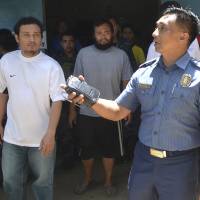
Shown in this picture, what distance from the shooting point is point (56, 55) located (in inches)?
202

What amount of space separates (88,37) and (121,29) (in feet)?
4.89

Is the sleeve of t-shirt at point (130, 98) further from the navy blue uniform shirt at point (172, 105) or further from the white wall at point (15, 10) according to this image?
the white wall at point (15, 10)

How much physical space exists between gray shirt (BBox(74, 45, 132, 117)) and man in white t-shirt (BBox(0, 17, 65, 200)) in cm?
86

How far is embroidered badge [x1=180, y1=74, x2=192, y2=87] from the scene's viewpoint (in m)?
2.62

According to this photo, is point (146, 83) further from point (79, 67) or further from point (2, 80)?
point (79, 67)

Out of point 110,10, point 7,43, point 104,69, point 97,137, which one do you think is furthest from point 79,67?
point 110,10

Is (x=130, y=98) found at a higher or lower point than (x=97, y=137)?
higher

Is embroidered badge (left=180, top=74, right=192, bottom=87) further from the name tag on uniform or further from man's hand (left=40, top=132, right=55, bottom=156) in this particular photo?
man's hand (left=40, top=132, right=55, bottom=156)

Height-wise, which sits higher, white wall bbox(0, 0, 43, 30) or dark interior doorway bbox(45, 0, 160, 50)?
white wall bbox(0, 0, 43, 30)

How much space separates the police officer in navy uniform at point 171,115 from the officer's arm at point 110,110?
0.08m

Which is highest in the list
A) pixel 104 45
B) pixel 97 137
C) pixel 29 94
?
pixel 104 45

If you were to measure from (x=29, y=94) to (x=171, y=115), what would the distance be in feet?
3.98

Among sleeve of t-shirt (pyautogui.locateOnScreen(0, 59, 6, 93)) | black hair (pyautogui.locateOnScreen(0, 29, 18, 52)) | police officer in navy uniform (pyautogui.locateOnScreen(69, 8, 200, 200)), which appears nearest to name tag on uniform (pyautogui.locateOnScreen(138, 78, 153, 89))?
police officer in navy uniform (pyautogui.locateOnScreen(69, 8, 200, 200))

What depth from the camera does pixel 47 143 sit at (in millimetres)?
3350
